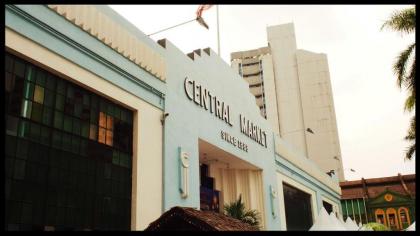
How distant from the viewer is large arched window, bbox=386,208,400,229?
45.9 meters

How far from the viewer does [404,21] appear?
56.4 ft

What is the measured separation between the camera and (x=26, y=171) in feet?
35.9

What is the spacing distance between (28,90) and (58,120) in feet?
4.04

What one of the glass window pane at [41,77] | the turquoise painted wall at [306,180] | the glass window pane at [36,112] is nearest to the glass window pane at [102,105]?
the glass window pane at [41,77]

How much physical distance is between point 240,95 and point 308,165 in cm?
1392

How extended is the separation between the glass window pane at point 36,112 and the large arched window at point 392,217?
42765 millimetres

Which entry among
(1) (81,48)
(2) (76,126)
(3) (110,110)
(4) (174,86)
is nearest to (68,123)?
(2) (76,126)

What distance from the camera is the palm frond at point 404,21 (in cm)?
1711

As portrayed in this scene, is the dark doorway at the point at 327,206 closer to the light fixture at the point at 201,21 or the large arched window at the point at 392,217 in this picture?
the large arched window at the point at 392,217

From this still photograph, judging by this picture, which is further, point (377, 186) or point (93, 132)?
point (377, 186)

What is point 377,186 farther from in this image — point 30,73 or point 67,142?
point 30,73

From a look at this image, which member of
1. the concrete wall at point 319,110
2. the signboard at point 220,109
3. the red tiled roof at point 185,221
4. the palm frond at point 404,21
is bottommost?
the red tiled roof at point 185,221

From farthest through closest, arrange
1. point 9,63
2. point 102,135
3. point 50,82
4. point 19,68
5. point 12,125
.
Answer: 1. point 102,135
2. point 50,82
3. point 19,68
4. point 9,63
5. point 12,125

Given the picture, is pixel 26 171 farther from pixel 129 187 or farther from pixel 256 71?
pixel 256 71
